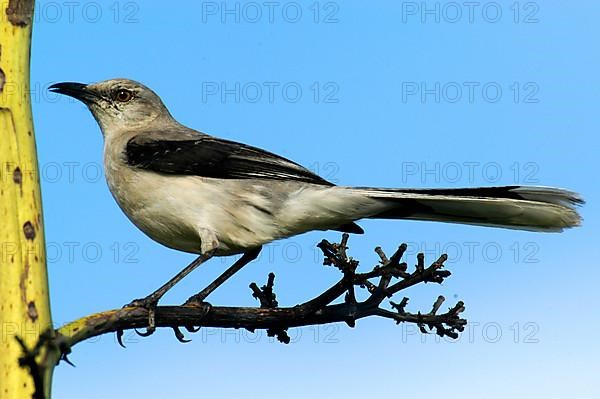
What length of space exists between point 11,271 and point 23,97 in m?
1.11

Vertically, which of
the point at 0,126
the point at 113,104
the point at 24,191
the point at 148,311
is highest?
the point at 113,104

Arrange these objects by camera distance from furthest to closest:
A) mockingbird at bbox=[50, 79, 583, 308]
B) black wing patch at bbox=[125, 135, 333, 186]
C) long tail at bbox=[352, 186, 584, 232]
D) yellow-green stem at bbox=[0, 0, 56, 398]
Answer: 1. black wing patch at bbox=[125, 135, 333, 186]
2. mockingbird at bbox=[50, 79, 583, 308]
3. long tail at bbox=[352, 186, 584, 232]
4. yellow-green stem at bbox=[0, 0, 56, 398]

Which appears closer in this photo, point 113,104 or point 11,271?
point 11,271

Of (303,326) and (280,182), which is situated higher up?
(280,182)

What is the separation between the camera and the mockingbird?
666 cm

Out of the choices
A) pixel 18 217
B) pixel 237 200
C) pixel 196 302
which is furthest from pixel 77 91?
pixel 18 217

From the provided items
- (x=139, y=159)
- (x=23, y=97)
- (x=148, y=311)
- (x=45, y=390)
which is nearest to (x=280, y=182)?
(x=139, y=159)

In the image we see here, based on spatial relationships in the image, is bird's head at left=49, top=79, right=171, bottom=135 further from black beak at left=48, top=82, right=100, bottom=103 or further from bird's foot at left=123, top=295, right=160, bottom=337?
bird's foot at left=123, top=295, right=160, bottom=337

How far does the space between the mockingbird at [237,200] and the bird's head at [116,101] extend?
945 mm

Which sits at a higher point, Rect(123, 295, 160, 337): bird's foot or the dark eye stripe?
the dark eye stripe

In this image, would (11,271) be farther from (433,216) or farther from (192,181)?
(433,216)

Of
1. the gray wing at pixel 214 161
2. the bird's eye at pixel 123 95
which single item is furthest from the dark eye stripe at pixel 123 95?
the gray wing at pixel 214 161

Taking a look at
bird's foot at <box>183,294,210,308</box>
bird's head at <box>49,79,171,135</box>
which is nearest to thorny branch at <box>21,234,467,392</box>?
bird's foot at <box>183,294,210,308</box>

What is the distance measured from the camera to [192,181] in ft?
23.2
